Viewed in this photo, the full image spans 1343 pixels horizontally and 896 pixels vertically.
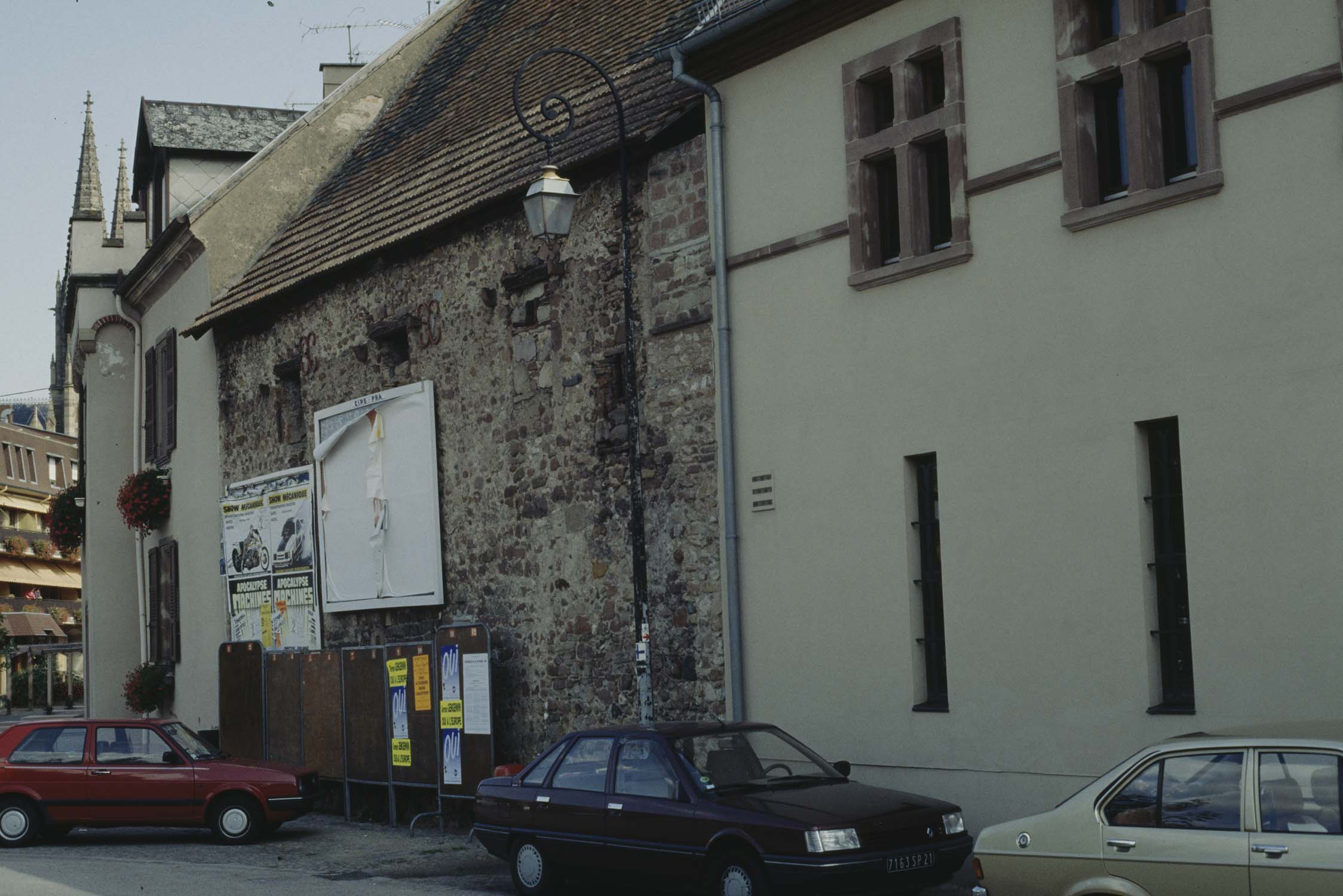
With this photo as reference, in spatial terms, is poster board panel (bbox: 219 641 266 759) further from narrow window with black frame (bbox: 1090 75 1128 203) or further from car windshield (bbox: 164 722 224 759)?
narrow window with black frame (bbox: 1090 75 1128 203)

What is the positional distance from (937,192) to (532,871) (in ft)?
21.4

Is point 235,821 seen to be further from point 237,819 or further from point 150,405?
point 150,405

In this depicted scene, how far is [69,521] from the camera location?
106ft

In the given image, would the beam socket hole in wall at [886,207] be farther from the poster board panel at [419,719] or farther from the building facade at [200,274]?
the building facade at [200,274]

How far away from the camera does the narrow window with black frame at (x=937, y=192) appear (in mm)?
13422

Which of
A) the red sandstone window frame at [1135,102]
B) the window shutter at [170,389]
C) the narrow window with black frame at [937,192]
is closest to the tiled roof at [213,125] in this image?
the window shutter at [170,389]

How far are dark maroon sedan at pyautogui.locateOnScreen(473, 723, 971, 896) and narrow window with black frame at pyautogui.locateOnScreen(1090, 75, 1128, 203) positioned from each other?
188 inches

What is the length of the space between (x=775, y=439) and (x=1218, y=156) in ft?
16.5

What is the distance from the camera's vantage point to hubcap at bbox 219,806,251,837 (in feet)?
56.0

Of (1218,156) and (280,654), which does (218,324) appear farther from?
(1218,156)

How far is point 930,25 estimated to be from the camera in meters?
13.3

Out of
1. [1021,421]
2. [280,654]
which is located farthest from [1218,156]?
[280,654]

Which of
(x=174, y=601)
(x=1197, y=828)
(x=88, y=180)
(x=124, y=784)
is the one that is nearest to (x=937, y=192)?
(x=1197, y=828)

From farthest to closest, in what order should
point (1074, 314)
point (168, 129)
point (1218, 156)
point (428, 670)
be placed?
1. point (168, 129)
2. point (428, 670)
3. point (1074, 314)
4. point (1218, 156)
